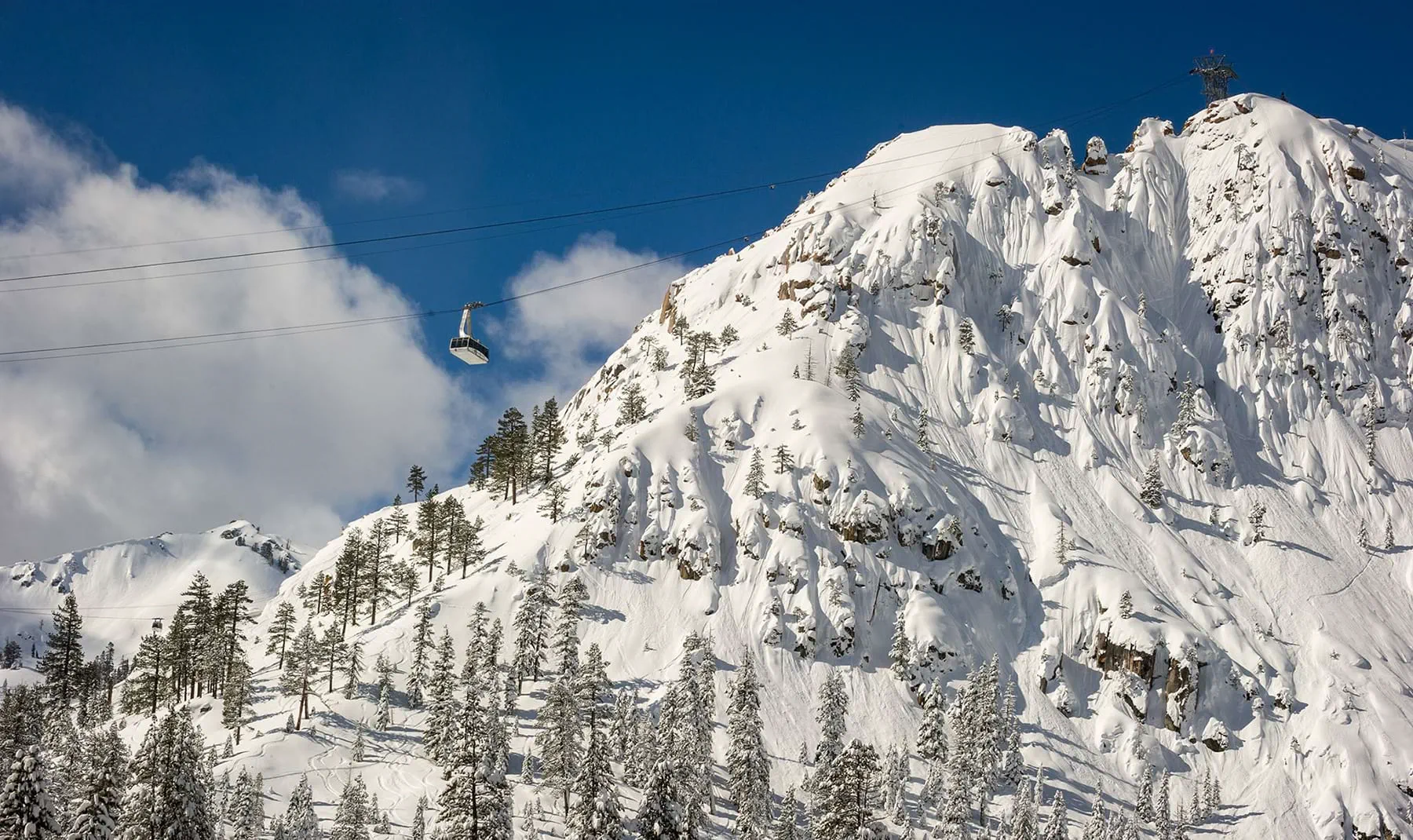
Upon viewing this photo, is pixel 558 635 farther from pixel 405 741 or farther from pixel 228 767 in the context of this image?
pixel 228 767

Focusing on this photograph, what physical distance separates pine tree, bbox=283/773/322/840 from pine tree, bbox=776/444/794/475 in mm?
71691

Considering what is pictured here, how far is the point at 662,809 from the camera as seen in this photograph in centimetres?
4016

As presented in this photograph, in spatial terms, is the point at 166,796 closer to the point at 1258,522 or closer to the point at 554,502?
the point at 554,502

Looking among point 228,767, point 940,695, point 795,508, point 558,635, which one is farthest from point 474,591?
point 940,695

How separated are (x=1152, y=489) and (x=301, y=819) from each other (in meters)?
118

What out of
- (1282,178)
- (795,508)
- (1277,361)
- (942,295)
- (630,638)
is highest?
(1282,178)

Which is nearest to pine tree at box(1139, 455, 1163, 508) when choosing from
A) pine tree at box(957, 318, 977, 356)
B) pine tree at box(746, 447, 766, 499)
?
pine tree at box(957, 318, 977, 356)

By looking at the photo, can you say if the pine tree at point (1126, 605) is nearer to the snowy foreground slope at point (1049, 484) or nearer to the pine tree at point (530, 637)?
the snowy foreground slope at point (1049, 484)

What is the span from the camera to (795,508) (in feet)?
353

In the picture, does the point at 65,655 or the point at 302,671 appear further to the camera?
the point at 65,655

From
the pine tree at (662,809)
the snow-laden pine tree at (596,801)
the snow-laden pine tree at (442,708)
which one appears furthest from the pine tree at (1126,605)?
the snow-laden pine tree at (596,801)

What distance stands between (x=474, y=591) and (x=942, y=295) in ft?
332

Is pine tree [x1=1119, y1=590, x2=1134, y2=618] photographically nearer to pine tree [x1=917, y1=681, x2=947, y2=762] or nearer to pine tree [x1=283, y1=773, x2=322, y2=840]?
pine tree [x1=917, y1=681, x2=947, y2=762]

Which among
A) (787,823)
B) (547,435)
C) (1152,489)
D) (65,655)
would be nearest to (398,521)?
(547,435)
